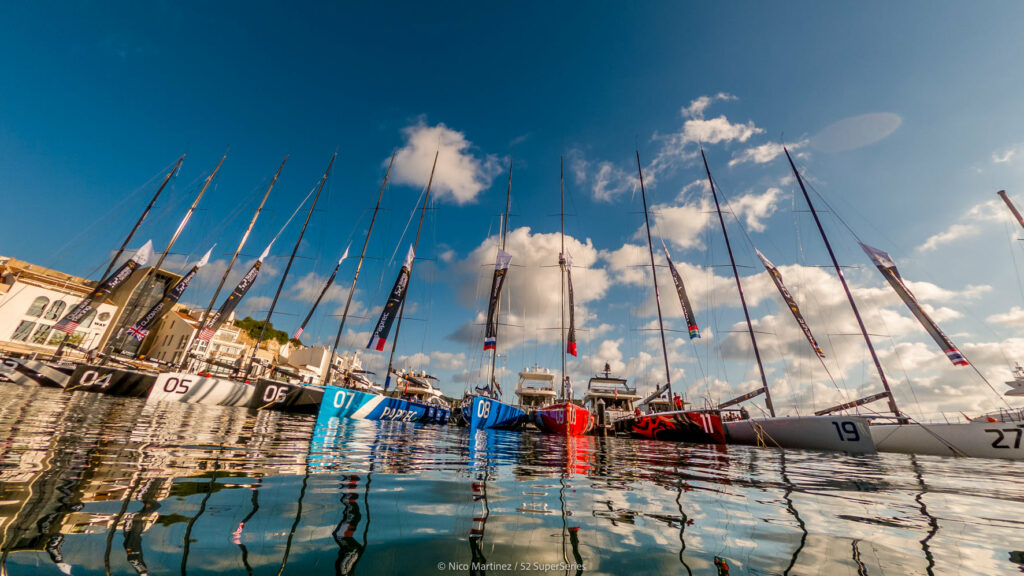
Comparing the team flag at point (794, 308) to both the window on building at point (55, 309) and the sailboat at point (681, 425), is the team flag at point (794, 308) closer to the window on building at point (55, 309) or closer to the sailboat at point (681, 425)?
the sailboat at point (681, 425)

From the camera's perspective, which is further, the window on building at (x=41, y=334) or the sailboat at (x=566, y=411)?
the window on building at (x=41, y=334)

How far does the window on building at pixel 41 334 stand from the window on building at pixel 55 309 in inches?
37.1

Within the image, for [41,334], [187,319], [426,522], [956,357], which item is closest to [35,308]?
[41,334]

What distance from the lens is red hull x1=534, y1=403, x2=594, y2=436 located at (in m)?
18.2

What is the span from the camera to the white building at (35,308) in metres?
31.6

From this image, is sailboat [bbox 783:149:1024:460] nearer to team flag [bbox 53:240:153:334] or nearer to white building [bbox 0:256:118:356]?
team flag [bbox 53:240:153:334]

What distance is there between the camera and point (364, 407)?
55.7ft

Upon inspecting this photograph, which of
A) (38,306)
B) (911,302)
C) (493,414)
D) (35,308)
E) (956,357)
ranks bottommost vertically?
(493,414)

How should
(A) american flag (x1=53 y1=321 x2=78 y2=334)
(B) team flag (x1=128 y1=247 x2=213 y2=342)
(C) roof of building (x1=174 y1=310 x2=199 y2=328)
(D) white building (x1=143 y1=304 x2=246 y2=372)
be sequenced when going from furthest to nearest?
(D) white building (x1=143 y1=304 x2=246 y2=372) → (C) roof of building (x1=174 y1=310 x2=199 y2=328) → (B) team flag (x1=128 y1=247 x2=213 y2=342) → (A) american flag (x1=53 y1=321 x2=78 y2=334)

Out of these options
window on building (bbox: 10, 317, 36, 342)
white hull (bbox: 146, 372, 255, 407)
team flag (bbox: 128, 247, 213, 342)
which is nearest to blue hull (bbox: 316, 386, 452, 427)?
white hull (bbox: 146, 372, 255, 407)

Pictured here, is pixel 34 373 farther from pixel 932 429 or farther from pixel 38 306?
pixel 932 429

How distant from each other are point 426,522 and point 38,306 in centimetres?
5383

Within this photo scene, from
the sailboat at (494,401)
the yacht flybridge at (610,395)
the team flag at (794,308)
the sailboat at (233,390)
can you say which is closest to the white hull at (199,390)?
the sailboat at (233,390)

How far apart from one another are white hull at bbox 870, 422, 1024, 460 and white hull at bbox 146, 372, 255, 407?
3080 cm
